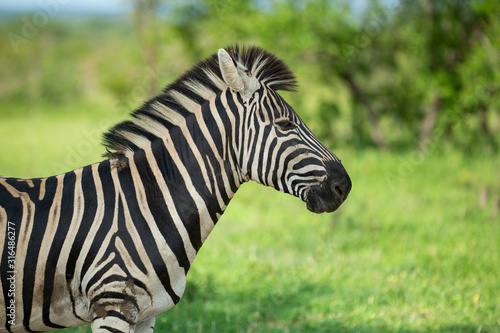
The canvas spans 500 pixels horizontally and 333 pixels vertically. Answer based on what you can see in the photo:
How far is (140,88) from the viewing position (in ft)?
53.4

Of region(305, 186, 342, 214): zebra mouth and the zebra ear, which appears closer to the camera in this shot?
the zebra ear

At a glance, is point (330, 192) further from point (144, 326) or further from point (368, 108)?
point (368, 108)

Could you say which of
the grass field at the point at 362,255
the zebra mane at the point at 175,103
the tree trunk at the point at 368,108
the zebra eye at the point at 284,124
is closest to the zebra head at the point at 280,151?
the zebra eye at the point at 284,124

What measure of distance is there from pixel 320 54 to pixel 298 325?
8228 millimetres

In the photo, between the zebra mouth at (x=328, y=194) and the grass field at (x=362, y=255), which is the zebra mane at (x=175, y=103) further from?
the grass field at (x=362, y=255)

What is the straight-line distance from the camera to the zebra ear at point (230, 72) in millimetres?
2664

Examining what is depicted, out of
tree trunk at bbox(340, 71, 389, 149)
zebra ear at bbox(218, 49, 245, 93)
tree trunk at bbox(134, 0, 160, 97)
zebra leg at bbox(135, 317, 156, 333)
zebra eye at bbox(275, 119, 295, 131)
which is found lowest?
zebra leg at bbox(135, 317, 156, 333)

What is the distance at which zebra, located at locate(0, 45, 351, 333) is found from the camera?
2.57 meters

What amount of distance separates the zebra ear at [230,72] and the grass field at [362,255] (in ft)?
8.15

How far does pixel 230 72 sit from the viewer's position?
8.99 ft

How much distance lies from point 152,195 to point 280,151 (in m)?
0.74

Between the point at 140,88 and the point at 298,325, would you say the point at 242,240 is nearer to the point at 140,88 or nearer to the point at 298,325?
the point at 298,325

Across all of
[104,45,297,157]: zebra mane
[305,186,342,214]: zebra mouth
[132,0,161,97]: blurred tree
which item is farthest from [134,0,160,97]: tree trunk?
[305,186,342,214]: zebra mouth

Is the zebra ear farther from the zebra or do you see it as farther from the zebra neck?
the zebra neck
